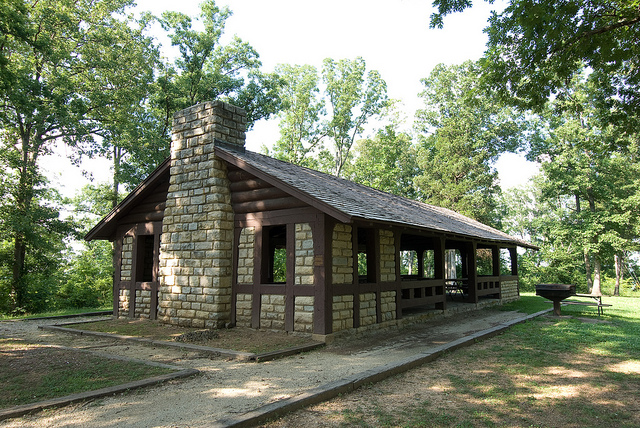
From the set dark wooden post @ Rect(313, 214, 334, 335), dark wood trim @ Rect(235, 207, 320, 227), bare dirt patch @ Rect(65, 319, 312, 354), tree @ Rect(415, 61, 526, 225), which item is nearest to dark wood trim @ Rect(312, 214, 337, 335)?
dark wooden post @ Rect(313, 214, 334, 335)

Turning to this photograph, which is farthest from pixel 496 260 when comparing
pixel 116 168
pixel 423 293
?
pixel 116 168

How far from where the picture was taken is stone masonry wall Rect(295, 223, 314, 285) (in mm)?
8477

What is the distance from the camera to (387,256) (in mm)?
10180

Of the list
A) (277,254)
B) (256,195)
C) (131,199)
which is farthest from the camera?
(277,254)

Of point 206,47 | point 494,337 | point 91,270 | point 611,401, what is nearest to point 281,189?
point 494,337

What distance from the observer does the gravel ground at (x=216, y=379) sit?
13.6 feet

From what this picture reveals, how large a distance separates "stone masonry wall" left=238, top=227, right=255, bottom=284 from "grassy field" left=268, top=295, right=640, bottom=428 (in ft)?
15.3

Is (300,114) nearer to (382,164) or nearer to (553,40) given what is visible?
(382,164)

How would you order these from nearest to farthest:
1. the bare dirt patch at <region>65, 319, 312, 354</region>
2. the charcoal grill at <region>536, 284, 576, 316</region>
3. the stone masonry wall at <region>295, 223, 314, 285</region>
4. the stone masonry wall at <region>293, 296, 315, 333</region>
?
the bare dirt patch at <region>65, 319, 312, 354</region>
the stone masonry wall at <region>293, 296, 315, 333</region>
the stone masonry wall at <region>295, 223, 314, 285</region>
the charcoal grill at <region>536, 284, 576, 316</region>

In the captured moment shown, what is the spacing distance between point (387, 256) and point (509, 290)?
10638 millimetres

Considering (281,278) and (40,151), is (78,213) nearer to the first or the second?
(40,151)

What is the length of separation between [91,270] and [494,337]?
1991 cm

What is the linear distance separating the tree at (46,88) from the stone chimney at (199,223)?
9239mm

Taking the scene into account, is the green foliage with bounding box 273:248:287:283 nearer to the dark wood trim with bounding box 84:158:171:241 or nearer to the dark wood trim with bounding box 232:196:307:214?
the dark wood trim with bounding box 84:158:171:241
